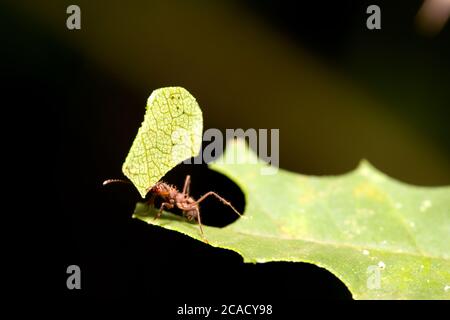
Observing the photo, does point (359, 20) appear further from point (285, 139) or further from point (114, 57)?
point (114, 57)

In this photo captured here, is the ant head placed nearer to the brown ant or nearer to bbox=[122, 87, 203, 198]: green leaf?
the brown ant

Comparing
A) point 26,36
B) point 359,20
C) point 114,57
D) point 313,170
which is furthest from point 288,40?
point 26,36

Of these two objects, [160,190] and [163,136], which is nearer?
[163,136]
